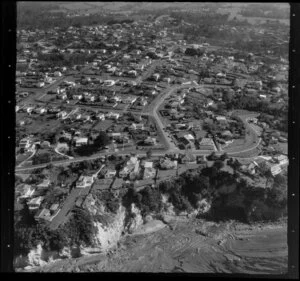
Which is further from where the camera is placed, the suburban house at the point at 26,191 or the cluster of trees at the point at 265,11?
the suburban house at the point at 26,191

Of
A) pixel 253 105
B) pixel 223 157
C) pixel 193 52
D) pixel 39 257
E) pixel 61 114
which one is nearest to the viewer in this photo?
pixel 39 257

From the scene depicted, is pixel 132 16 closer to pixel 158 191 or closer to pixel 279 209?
pixel 158 191

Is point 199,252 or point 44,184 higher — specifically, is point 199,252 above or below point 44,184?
below

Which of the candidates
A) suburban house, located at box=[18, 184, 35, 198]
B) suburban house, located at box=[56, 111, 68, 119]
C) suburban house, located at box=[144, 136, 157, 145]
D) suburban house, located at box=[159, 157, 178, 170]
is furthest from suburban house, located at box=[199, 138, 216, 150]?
suburban house, located at box=[18, 184, 35, 198]

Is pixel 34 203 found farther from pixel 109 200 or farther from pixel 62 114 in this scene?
pixel 62 114

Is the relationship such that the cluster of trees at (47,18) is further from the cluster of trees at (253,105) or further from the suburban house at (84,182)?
the cluster of trees at (253,105)

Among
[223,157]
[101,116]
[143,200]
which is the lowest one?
[143,200]

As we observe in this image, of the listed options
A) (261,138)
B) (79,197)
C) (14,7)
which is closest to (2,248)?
(79,197)

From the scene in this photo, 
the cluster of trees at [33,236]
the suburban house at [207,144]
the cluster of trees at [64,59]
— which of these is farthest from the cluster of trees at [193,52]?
the cluster of trees at [33,236]

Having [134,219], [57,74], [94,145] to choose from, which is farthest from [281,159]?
[57,74]
